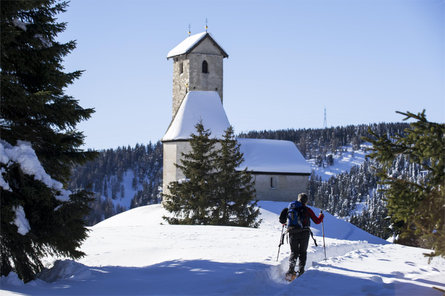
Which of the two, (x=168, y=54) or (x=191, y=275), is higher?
(x=168, y=54)

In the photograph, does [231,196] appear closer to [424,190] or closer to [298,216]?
[298,216]

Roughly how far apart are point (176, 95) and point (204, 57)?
4.65 meters

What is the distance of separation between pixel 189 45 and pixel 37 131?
38.9 metres

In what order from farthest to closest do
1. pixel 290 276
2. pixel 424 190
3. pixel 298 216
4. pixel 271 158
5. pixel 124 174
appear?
pixel 124 174
pixel 271 158
pixel 298 216
pixel 290 276
pixel 424 190

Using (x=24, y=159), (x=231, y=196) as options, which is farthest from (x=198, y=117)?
(x=24, y=159)

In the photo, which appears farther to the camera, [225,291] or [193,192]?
[193,192]

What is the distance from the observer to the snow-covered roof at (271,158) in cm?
3884

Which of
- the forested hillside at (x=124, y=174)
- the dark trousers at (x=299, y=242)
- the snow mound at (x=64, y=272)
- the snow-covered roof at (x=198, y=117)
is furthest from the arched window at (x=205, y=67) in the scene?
the forested hillside at (x=124, y=174)

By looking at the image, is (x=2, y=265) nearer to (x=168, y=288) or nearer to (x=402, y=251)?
(x=168, y=288)

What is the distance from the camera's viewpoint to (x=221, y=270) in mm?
10320

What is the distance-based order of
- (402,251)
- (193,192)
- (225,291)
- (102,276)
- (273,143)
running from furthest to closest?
(273,143), (193,192), (402,251), (102,276), (225,291)

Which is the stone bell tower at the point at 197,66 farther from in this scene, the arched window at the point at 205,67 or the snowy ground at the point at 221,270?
the snowy ground at the point at 221,270

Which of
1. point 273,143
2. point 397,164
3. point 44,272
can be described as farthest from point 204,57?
point 397,164

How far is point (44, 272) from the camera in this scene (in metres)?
9.80
